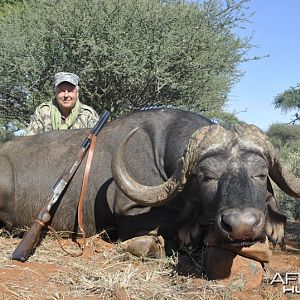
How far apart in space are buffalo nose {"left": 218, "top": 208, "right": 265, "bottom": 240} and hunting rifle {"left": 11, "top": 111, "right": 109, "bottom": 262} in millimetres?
1584

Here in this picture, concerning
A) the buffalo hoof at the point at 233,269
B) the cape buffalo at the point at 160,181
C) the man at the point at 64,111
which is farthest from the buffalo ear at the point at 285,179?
the man at the point at 64,111

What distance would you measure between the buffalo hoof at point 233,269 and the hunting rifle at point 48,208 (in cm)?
135

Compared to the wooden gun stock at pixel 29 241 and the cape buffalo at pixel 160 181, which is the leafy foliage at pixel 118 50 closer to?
the cape buffalo at pixel 160 181

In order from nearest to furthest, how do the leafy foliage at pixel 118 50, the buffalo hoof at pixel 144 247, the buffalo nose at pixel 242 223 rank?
the buffalo nose at pixel 242 223 → the buffalo hoof at pixel 144 247 → the leafy foliage at pixel 118 50

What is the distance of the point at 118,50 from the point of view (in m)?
11.2

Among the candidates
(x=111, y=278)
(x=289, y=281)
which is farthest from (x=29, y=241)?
(x=289, y=281)

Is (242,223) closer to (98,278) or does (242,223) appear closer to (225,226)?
(225,226)

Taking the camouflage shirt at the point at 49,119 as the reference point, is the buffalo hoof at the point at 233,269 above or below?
below

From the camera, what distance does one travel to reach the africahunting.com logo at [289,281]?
312 cm

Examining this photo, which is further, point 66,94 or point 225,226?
point 66,94

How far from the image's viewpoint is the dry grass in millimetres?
2992

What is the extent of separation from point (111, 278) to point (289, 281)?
115cm

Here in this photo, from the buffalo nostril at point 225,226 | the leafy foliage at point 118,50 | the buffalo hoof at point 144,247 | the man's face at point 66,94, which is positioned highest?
the leafy foliage at point 118,50

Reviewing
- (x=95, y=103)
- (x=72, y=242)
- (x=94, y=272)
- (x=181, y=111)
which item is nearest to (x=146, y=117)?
(x=181, y=111)
